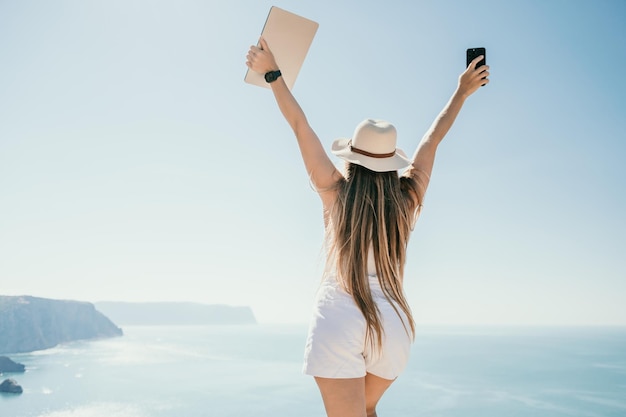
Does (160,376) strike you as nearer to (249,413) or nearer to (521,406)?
(249,413)

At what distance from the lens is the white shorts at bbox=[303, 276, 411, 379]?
1.17 m

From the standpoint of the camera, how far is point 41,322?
94.4 meters

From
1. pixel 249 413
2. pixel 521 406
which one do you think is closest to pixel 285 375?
pixel 249 413

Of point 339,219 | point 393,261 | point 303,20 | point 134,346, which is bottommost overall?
point 134,346

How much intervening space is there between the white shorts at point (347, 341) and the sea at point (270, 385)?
52.2 meters

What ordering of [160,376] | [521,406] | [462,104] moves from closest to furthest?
[462,104] → [521,406] → [160,376]

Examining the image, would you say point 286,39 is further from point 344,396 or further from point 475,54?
point 344,396

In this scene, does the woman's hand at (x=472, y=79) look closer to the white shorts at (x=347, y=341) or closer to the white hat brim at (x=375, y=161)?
the white hat brim at (x=375, y=161)

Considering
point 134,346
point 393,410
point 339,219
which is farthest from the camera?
point 134,346

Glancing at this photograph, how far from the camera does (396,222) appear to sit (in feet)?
4.52

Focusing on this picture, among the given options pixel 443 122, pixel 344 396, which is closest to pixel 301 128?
pixel 443 122

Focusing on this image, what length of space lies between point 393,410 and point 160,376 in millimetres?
42781

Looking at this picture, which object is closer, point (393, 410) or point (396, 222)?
point (396, 222)

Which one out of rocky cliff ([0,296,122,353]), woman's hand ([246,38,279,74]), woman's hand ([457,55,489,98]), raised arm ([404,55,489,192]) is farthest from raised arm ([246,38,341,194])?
rocky cliff ([0,296,122,353])
